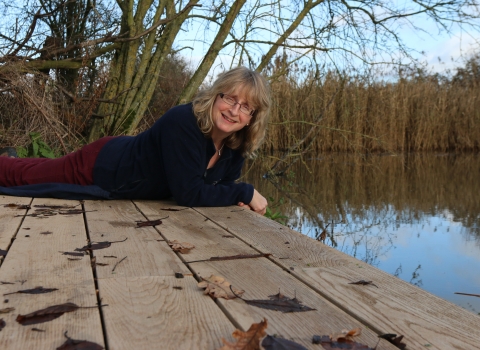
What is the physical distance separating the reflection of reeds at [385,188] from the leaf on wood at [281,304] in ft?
12.1

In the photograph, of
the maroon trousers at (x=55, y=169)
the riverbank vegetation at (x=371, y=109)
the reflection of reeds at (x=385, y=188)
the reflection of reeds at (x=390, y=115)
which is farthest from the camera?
the reflection of reeds at (x=390, y=115)

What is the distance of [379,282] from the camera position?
5.65 feet

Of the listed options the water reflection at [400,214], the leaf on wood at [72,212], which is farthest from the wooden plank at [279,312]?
the water reflection at [400,214]

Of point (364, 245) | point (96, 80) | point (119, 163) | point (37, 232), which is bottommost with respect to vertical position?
point (364, 245)

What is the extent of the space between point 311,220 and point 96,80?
12.1 ft

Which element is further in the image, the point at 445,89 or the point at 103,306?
the point at 445,89

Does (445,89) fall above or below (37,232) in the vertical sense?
above

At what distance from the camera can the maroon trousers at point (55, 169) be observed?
357cm

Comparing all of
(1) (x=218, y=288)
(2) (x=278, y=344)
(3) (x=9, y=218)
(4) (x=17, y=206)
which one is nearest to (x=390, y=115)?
(4) (x=17, y=206)

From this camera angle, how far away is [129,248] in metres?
2.07

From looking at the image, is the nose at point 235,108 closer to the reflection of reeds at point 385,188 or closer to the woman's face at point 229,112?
the woman's face at point 229,112

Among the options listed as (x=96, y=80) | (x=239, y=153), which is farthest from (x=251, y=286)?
(x=96, y=80)

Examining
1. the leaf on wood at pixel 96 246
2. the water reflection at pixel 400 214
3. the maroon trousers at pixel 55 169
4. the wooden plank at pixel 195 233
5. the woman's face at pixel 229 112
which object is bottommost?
the water reflection at pixel 400 214

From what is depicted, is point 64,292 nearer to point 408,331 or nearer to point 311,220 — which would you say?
point 408,331
